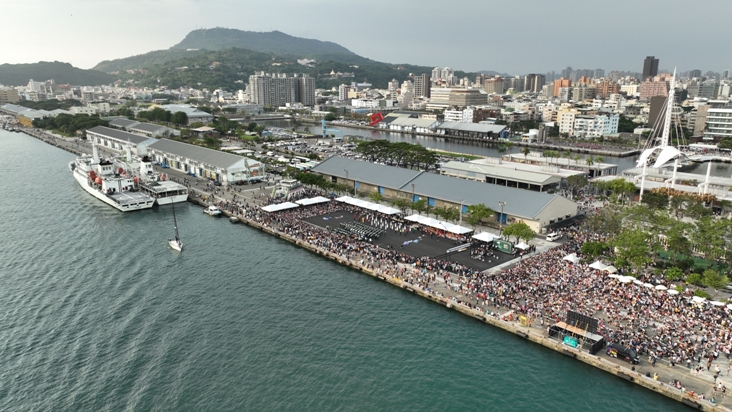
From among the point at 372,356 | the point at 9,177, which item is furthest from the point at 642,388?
the point at 9,177

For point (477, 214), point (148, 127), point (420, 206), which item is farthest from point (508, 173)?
point (148, 127)

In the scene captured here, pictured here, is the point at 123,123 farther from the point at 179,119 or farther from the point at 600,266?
the point at 600,266

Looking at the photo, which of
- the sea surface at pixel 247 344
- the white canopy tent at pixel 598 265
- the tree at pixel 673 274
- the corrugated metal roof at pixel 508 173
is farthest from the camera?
the corrugated metal roof at pixel 508 173

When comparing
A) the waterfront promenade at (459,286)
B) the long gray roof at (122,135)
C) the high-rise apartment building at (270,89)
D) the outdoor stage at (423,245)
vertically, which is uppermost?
the high-rise apartment building at (270,89)

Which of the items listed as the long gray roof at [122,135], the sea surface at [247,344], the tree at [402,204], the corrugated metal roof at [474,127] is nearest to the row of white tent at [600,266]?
the sea surface at [247,344]

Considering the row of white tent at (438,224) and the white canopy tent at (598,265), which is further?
the row of white tent at (438,224)

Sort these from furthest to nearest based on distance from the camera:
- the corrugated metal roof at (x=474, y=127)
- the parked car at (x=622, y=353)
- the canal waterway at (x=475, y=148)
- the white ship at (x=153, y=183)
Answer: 1. the corrugated metal roof at (x=474, y=127)
2. the canal waterway at (x=475, y=148)
3. the white ship at (x=153, y=183)
4. the parked car at (x=622, y=353)

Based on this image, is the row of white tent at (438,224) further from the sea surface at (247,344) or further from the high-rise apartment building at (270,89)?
the high-rise apartment building at (270,89)
